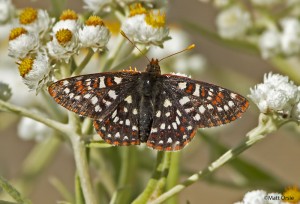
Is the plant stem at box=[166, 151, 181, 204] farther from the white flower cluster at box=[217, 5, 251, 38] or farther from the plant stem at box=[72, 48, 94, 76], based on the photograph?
the white flower cluster at box=[217, 5, 251, 38]

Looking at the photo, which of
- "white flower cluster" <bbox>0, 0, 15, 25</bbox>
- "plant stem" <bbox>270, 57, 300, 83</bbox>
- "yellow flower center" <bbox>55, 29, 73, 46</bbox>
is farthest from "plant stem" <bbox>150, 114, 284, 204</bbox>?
"plant stem" <bbox>270, 57, 300, 83</bbox>

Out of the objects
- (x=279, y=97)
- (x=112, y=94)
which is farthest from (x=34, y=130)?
(x=279, y=97)

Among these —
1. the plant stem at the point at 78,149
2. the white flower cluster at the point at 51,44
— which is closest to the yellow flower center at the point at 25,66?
the white flower cluster at the point at 51,44

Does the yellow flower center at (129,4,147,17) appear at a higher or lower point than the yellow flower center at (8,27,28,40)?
higher

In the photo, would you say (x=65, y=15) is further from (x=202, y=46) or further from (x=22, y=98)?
(x=202, y=46)

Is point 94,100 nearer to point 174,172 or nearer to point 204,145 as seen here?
point 174,172
